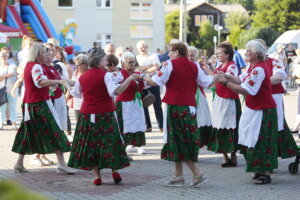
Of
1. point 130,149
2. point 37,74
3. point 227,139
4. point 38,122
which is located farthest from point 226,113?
point 37,74

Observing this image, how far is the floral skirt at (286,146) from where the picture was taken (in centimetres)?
702

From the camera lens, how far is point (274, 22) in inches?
2478

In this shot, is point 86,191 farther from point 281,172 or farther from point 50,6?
point 50,6

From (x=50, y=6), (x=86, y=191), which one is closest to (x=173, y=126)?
(x=86, y=191)

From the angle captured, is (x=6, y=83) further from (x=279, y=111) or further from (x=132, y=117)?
(x=279, y=111)

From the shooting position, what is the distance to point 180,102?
19.9ft

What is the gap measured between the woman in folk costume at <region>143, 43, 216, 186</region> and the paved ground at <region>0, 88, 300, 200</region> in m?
0.41

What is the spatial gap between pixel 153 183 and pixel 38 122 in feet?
5.29

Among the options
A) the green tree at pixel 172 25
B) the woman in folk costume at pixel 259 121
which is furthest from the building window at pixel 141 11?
the woman in folk costume at pixel 259 121

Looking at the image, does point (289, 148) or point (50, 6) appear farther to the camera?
point (50, 6)

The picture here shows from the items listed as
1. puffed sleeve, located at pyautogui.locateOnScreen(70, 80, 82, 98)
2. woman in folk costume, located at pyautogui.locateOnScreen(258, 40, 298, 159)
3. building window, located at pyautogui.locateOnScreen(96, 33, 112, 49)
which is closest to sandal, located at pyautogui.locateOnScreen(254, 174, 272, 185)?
woman in folk costume, located at pyautogui.locateOnScreen(258, 40, 298, 159)

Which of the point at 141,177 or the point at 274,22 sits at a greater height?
the point at 274,22

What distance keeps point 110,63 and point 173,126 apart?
1.93 meters

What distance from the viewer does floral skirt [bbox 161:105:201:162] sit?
612 centimetres
